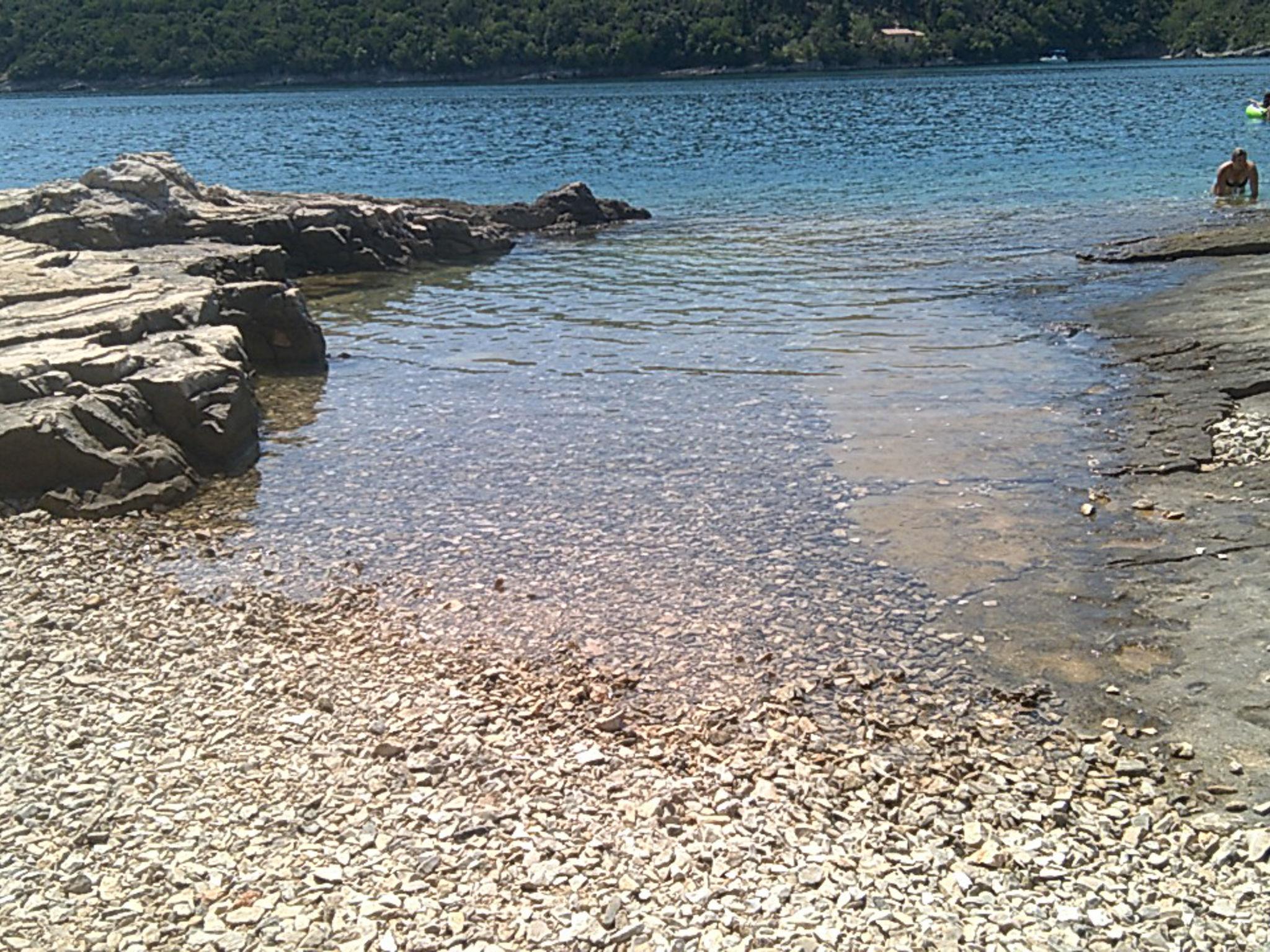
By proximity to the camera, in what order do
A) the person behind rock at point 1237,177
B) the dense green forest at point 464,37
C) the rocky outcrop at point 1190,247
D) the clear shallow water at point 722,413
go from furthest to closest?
the dense green forest at point 464,37
the person behind rock at point 1237,177
the rocky outcrop at point 1190,247
the clear shallow water at point 722,413

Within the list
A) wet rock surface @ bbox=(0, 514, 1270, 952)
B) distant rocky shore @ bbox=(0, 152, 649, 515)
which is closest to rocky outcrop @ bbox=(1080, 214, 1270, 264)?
distant rocky shore @ bbox=(0, 152, 649, 515)

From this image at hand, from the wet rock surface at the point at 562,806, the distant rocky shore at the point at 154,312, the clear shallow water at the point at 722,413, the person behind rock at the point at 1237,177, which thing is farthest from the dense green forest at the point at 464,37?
the wet rock surface at the point at 562,806

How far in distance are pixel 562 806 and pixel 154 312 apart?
33.1 feet

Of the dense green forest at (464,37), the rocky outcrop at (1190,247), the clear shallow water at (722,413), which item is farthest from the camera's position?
the dense green forest at (464,37)

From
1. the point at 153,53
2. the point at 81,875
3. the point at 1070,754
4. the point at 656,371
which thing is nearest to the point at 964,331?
the point at 656,371

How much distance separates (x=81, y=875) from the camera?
562 cm

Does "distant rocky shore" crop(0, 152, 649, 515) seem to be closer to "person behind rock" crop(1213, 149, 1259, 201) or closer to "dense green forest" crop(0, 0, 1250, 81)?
"person behind rock" crop(1213, 149, 1259, 201)

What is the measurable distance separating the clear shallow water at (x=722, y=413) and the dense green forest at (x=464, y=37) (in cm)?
9950

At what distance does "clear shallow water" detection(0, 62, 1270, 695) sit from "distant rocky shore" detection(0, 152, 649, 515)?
0.82 m

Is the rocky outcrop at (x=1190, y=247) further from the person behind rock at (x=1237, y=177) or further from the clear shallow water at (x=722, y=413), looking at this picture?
the person behind rock at (x=1237, y=177)

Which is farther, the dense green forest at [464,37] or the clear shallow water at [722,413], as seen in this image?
the dense green forest at [464,37]

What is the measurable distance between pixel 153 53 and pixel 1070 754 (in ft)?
466

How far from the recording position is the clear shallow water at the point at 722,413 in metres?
9.22

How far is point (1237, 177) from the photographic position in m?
29.1
